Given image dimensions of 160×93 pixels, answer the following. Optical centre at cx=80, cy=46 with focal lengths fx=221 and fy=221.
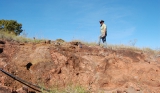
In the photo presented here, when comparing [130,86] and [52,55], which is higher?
[52,55]

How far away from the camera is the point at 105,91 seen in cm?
818

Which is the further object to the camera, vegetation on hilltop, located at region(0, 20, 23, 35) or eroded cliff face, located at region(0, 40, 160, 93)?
vegetation on hilltop, located at region(0, 20, 23, 35)

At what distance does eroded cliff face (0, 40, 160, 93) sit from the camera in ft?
25.5

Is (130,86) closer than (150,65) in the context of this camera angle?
Yes

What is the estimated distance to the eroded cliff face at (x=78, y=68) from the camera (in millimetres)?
7778

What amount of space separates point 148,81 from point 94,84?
2.41 metres

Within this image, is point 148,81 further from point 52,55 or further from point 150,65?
point 52,55

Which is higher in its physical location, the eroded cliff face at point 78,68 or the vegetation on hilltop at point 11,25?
the vegetation on hilltop at point 11,25

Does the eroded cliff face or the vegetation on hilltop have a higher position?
the vegetation on hilltop

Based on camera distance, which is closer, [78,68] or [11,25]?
[78,68]

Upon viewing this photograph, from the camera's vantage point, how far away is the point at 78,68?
878cm

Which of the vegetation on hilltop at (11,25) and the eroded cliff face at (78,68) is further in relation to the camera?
the vegetation on hilltop at (11,25)

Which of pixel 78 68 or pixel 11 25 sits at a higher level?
pixel 11 25

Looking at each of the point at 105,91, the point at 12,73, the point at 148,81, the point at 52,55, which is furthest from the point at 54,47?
the point at 148,81
